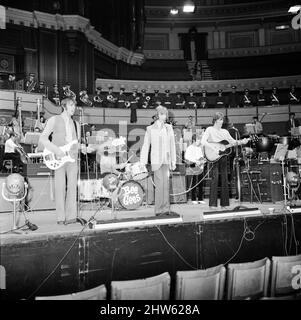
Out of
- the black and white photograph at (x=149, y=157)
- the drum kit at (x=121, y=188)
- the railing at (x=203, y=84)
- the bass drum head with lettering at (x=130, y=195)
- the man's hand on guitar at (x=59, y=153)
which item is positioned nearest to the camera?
the black and white photograph at (x=149, y=157)

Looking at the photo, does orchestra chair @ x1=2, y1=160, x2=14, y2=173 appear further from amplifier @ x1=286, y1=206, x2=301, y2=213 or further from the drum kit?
amplifier @ x1=286, y1=206, x2=301, y2=213

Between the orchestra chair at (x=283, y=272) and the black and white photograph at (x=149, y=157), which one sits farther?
the orchestra chair at (x=283, y=272)

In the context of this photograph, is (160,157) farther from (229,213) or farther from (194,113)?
(194,113)

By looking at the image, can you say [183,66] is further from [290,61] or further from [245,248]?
[245,248]

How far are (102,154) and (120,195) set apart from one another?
1.33 meters

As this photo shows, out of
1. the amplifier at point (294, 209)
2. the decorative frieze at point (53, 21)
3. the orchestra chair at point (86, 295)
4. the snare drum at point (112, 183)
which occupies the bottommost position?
the orchestra chair at point (86, 295)

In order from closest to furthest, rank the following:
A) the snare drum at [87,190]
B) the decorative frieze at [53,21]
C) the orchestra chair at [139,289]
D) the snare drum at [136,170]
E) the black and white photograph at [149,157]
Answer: the orchestra chair at [139,289] < the black and white photograph at [149,157] < the snare drum at [136,170] < the snare drum at [87,190] < the decorative frieze at [53,21]

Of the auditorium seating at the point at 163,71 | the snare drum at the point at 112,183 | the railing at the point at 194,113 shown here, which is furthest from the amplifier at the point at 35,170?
the auditorium seating at the point at 163,71

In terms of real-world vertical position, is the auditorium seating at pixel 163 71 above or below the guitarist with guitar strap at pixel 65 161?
above

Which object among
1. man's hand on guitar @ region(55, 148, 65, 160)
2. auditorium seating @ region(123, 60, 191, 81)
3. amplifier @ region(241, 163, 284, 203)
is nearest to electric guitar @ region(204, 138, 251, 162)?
amplifier @ region(241, 163, 284, 203)

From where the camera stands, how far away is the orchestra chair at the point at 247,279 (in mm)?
4012

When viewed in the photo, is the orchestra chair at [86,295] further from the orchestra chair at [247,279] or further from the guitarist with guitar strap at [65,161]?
the orchestra chair at [247,279]

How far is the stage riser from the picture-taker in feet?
A: 12.1

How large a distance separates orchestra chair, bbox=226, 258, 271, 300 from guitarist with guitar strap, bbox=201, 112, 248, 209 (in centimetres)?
219
